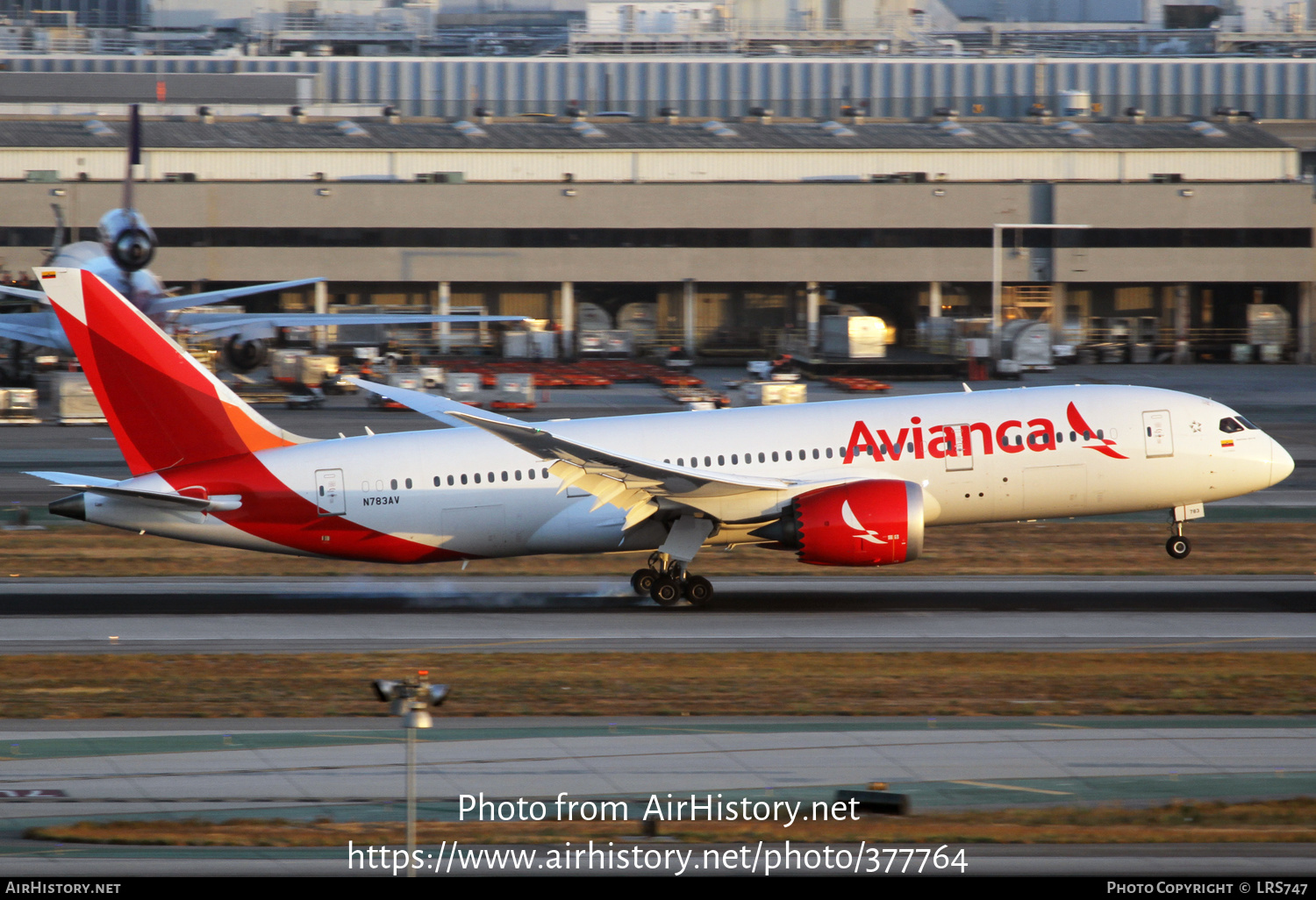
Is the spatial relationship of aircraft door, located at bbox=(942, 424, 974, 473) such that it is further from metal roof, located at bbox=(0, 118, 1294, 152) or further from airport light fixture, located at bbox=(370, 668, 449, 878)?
metal roof, located at bbox=(0, 118, 1294, 152)

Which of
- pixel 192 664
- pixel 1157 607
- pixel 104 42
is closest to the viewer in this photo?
pixel 192 664

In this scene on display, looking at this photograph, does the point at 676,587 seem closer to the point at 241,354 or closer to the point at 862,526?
the point at 862,526

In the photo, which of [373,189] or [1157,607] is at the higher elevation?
[373,189]

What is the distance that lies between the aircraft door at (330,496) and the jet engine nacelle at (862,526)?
10.8m

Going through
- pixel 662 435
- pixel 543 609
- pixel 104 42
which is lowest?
pixel 543 609

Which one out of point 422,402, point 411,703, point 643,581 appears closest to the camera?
point 411,703

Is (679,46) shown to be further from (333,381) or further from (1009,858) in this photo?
(1009,858)

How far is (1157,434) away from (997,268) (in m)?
63.3

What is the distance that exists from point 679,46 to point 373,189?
60.5m

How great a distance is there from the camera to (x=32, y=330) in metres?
79.2

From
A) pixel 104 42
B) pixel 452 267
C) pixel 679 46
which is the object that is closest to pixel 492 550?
pixel 452 267

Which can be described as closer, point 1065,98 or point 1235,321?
point 1235,321

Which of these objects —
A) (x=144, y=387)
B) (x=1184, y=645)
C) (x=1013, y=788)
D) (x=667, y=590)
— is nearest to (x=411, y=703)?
(x=1013, y=788)

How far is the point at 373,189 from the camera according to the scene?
105 metres
